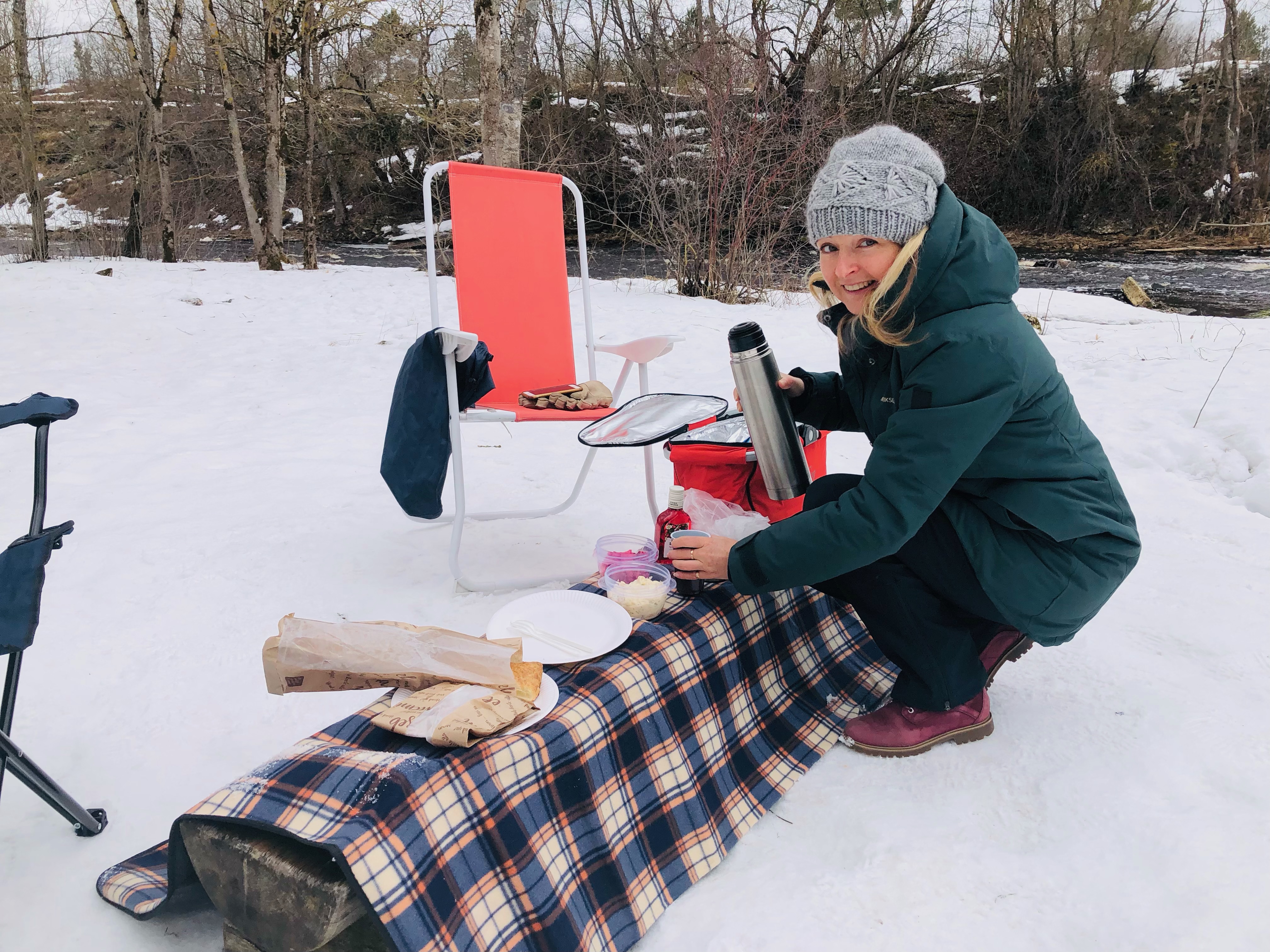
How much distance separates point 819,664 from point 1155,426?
2441 millimetres

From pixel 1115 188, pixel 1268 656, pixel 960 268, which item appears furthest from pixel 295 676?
pixel 1115 188

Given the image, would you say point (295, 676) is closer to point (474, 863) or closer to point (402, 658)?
point (402, 658)

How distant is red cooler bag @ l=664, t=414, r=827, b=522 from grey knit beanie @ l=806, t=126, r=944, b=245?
71 centimetres

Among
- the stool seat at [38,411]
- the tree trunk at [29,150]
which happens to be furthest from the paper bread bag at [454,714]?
the tree trunk at [29,150]

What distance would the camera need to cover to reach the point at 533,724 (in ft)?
4.15

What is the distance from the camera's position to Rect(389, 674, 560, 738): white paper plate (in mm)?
1258

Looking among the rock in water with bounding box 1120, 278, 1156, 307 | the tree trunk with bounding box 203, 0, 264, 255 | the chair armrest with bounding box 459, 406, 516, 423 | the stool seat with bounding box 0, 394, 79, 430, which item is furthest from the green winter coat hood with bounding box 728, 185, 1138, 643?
the tree trunk with bounding box 203, 0, 264, 255

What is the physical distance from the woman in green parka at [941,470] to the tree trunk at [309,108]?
10.3 meters

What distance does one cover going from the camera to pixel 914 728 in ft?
5.46

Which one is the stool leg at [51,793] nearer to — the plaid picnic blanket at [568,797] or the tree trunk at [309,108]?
the plaid picnic blanket at [568,797]

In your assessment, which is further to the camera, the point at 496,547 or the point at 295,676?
the point at 496,547

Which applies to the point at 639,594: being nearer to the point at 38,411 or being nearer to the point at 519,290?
the point at 38,411

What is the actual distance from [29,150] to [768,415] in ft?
43.9

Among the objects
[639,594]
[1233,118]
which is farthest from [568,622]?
[1233,118]
